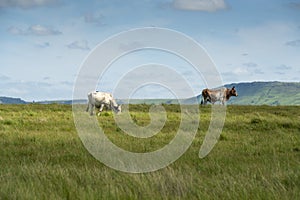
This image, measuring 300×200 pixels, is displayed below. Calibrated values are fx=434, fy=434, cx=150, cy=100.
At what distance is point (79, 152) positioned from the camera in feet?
38.0

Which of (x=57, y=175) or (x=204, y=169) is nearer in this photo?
(x=57, y=175)

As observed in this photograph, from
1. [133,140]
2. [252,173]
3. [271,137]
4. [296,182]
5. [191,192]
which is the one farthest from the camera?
[271,137]

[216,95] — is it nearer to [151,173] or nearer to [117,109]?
[117,109]

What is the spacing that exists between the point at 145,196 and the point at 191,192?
82 centimetres

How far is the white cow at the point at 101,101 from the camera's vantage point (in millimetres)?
33503

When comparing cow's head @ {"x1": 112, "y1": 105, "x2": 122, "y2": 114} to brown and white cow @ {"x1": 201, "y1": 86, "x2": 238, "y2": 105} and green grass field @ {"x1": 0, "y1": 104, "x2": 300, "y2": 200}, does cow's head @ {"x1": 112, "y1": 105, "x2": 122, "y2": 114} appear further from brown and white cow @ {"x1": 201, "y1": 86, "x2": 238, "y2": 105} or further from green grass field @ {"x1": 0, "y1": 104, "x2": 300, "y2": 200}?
green grass field @ {"x1": 0, "y1": 104, "x2": 300, "y2": 200}

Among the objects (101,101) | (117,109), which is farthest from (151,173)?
(117,109)

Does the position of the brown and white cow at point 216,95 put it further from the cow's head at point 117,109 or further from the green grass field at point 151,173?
the green grass field at point 151,173

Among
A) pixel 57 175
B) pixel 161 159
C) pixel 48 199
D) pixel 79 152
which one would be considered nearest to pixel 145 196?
pixel 48 199

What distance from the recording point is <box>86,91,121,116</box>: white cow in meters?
33.5

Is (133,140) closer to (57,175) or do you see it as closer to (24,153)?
(24,153)

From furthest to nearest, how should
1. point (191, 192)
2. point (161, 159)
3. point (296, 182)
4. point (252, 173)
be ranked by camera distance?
point (161, 159) → point (252, 173) → point (296, 182) → point (191, 192)

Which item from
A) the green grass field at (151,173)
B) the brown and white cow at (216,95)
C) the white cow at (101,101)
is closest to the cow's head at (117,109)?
the white cow at (101,101)

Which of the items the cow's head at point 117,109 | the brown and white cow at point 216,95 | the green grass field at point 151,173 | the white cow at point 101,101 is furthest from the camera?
the brown and white cow at point 216,95
